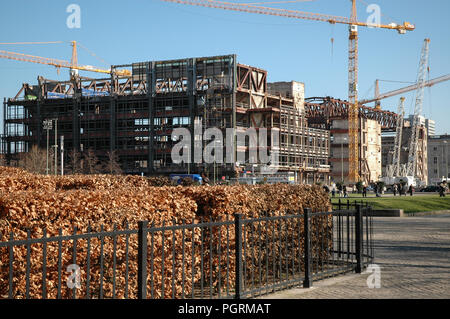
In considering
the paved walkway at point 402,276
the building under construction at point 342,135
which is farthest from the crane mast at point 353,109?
the paved walkway at point 402,276

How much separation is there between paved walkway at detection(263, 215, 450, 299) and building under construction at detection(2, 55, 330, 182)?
8126cm

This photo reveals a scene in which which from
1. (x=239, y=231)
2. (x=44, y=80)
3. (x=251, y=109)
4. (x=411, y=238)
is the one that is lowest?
(x=411, y=238)

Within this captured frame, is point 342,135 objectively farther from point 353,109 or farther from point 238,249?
point 238,249

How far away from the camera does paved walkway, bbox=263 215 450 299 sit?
9320mm

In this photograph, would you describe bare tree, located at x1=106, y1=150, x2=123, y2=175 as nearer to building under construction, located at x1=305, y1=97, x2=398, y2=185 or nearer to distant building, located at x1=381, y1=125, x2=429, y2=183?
building under construction, located at x1=305, y1=97, x2=398, y2=185

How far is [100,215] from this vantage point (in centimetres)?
757

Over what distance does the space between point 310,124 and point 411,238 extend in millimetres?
127219

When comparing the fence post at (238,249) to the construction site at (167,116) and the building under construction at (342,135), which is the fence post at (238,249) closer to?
the construction site at (167,116)

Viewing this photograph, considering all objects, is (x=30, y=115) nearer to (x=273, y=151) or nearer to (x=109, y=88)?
(x=109, y=88)

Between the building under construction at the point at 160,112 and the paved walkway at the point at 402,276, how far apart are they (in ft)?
267

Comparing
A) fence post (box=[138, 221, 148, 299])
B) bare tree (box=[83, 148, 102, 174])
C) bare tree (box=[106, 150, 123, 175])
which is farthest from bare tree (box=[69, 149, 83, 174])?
fence post (box=[138, 221, 148, 299])

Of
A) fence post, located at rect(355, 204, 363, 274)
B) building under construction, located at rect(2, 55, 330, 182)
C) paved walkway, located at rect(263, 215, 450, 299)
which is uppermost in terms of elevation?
Result: building under construction, located at rect(2, 55, 330, 182)

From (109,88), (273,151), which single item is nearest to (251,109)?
(273,151)

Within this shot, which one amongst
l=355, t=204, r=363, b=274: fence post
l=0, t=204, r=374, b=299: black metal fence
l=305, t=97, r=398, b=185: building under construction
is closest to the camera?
l=0, t=204, r=374, b=299: black metal fence
